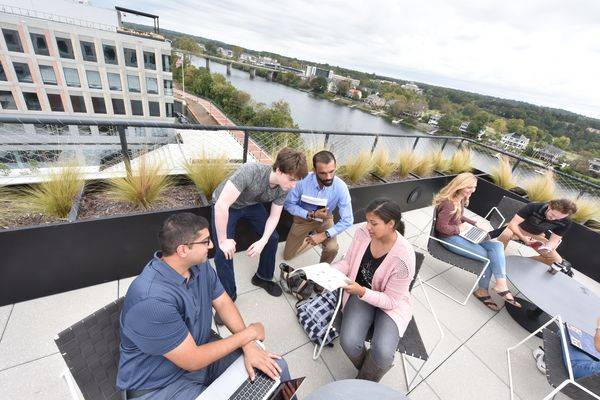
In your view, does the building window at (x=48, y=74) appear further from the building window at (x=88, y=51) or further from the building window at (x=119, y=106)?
the building window at (x=119, y=106)

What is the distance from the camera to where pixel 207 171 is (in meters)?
2.39

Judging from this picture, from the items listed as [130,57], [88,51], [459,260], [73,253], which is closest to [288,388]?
[73,253]

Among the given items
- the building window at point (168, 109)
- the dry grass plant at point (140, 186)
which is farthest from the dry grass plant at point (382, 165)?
the building window at point (168, 109)

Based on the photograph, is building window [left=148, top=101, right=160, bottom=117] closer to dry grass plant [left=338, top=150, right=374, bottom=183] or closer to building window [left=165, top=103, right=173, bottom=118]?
building window [left=165, top=103, right=173, bottom=118]

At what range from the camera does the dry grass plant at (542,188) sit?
13.3ft

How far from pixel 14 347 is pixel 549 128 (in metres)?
23.0

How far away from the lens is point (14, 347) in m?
1.56

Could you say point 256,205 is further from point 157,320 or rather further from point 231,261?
point 157,320

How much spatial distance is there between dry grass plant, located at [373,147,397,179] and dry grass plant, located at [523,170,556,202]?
8.21 feet

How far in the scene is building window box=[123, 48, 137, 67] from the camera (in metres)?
19.9

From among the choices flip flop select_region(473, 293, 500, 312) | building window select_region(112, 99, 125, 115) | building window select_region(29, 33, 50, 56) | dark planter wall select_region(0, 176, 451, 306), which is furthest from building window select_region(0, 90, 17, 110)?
flip flop select_region(473, 293, 500, 312)

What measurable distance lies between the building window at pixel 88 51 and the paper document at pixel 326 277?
26.6 meters

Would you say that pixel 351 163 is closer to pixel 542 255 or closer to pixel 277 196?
pixel 277 196

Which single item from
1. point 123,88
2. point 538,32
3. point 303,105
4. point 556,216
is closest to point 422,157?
point 556,216
